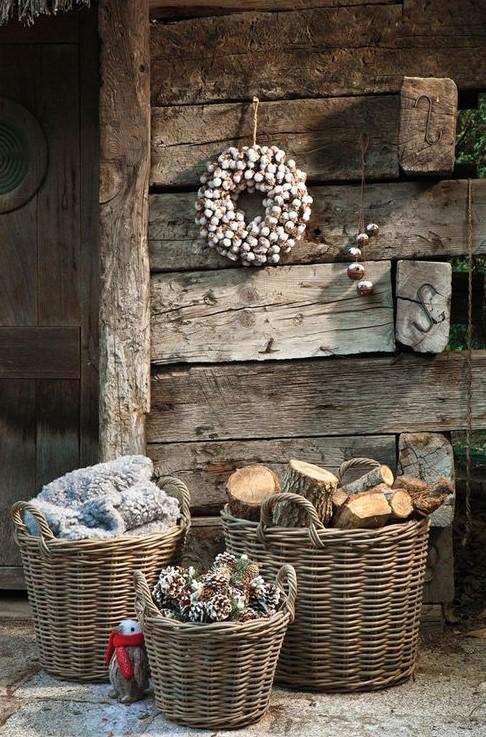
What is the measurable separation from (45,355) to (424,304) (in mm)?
1619

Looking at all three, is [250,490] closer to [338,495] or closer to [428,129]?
[338,495]

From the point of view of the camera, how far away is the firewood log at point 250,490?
3570 millimetres

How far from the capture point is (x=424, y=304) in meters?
4.03

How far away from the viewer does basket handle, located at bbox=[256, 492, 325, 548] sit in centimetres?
332

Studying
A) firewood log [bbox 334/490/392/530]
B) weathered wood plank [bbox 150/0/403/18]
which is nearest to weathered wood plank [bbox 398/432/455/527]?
firewood log [bbox 334/490/392/530]

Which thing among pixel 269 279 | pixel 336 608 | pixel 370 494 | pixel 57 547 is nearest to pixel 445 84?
pixel 269 279

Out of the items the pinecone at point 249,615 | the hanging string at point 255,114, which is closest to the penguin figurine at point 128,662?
the pinecone at point 249,615

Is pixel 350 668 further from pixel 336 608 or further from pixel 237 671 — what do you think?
pixel 237 671

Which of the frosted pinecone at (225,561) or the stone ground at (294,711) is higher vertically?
the frosted pinecone at (225,561)

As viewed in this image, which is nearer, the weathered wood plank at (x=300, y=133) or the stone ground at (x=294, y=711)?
the stone ground at (x=294, y=711)

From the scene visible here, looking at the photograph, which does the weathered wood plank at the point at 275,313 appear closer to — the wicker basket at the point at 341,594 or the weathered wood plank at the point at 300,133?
the weathered wood plank at the point at 300,133

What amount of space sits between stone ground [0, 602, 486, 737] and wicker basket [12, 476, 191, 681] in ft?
0.36

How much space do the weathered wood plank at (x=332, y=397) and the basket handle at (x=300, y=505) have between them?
75 centimetres

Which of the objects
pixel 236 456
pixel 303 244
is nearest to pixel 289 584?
pixel 236 456
